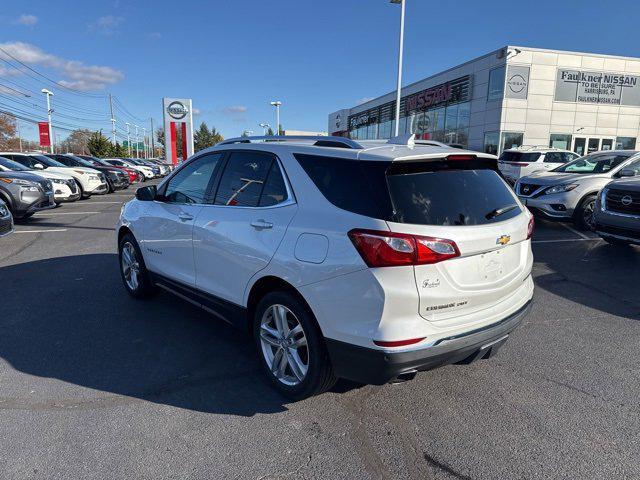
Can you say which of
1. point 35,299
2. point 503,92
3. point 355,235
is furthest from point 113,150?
point 355,235

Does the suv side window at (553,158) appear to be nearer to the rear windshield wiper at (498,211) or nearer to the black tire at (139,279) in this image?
the rear windshield wiper at (498,211)

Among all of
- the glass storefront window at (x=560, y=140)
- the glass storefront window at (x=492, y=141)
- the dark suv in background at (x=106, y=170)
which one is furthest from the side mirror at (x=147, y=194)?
the glass storefront window at (x=560, y=140)

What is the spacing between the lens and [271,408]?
9.76ft

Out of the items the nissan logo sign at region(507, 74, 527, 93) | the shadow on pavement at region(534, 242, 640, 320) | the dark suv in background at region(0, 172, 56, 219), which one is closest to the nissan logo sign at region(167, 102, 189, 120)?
the dark suv in background at region(0, 172, 56, 219)

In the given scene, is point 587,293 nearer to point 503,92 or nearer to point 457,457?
point 457,457

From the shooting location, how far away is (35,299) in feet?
16.6

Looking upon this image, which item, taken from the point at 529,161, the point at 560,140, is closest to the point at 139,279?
the point at 529,161

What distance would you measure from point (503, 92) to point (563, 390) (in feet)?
87.6

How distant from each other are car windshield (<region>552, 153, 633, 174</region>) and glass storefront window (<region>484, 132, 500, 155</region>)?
1681cm

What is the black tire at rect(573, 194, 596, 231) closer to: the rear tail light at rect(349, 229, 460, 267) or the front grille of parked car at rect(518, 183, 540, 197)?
the front grille of parked car at rect(518, 183, 540, 197)

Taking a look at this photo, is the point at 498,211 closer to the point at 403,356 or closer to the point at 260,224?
the point at 403,356

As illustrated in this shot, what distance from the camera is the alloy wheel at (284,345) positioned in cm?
295

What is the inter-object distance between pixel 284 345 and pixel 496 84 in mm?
28209

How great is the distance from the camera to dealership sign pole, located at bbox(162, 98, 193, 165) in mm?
16734
